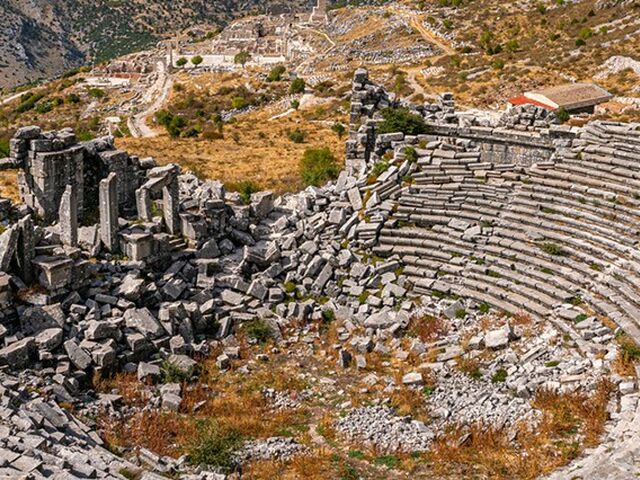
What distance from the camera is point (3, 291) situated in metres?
16.9

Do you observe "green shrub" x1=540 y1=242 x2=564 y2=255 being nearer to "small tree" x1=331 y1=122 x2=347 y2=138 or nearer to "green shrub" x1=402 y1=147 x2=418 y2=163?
"green shrub" x1=402 y1=147 x2=418 y2=163

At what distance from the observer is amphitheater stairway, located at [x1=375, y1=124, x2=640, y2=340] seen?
18.8 m

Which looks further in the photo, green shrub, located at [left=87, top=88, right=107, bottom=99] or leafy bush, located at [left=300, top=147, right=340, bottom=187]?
green shrub, located at [left=87, top=88, right=107, bottom=99]

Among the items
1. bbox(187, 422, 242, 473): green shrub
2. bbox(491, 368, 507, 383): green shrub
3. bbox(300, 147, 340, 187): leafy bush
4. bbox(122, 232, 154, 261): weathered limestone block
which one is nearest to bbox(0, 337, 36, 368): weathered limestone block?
bbox(122, 232, 154, 261): weathered limestone block

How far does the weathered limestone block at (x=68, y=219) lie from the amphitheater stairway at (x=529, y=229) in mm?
8253

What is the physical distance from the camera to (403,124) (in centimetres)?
2520

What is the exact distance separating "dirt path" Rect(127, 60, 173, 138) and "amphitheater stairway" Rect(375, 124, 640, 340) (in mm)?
37027

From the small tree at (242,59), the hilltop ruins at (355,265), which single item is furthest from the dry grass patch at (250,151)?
the small tree at (242,59)

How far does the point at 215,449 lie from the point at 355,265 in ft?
27.8

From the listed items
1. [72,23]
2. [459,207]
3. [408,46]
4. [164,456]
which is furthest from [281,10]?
[164,456]

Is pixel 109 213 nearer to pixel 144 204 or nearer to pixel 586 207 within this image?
pixel 144 204

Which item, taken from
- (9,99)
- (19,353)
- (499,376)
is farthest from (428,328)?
(9,99)

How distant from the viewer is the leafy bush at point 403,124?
2522cm

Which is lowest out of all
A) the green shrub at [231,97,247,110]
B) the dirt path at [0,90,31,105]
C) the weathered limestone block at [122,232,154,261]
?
the dirt path at [0,90,31,105]
